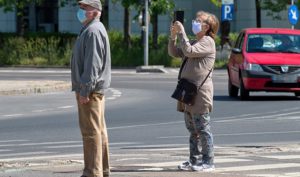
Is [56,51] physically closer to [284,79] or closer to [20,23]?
[20,23]

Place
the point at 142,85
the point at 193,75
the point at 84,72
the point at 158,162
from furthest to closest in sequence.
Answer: the point at 142,85, the point at 158,162, the point at 193,75, the point at 84,72

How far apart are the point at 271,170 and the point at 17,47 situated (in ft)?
144

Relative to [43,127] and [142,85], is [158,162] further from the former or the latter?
[142,85]

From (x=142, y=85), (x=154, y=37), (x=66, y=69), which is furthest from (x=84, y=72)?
(x=154, y=37)

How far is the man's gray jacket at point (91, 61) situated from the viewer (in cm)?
1032

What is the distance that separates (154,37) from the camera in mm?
55062

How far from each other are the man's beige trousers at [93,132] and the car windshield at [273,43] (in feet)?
53.8

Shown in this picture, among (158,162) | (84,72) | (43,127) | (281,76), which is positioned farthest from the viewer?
(281,76)

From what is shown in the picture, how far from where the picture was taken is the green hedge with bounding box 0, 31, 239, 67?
53.7m

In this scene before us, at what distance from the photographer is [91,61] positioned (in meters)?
10.3

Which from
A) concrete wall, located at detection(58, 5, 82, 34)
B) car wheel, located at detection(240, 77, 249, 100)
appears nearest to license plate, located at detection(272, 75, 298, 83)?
car wheel, located at detection(240, 77, 249, 100)

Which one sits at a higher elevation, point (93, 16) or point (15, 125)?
point (93, 16)

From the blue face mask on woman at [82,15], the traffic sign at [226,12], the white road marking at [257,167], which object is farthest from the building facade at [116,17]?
the blue face mask on woman at [82,15]

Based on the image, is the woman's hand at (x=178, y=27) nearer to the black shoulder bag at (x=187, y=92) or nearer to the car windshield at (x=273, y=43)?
the black shoulder bag at (x=187, y=92)
